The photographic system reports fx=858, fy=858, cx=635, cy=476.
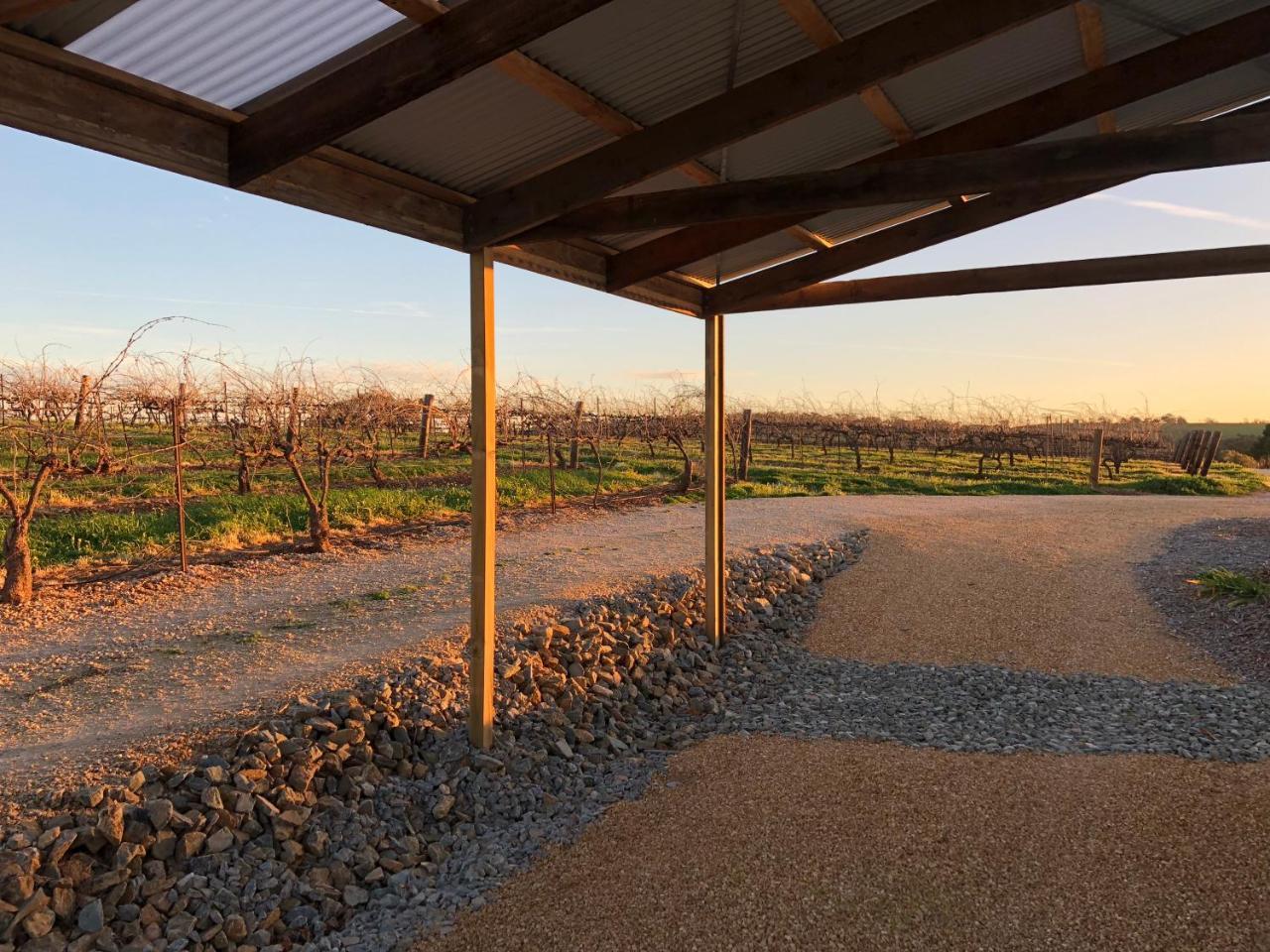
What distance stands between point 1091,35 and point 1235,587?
218 inches

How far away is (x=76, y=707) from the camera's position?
4422mm

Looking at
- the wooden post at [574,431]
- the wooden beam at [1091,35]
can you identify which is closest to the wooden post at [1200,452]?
the wooden post at [574,431]

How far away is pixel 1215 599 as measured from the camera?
730 centimetres

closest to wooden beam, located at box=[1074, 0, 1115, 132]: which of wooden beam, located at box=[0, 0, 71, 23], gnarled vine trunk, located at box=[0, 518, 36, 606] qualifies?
wooden beam, located at box=[0, 0, 71, 23]

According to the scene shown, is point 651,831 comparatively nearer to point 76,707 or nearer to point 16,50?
point 76,707

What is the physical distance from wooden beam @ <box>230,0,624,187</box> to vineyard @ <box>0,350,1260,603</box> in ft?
16.5

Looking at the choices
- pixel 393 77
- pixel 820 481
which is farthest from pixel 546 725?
pixel 820 481

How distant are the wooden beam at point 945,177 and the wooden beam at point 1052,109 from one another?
0.64 meters

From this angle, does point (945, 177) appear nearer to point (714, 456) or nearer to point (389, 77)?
point (389, 77)

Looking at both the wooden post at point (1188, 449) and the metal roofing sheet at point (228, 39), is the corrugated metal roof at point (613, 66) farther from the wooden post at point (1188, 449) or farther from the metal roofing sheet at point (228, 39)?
the wooden post at point (1188, 449)

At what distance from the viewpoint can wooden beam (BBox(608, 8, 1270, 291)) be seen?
3545mm

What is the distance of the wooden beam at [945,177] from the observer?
3.19 meters

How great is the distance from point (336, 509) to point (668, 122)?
324 inches

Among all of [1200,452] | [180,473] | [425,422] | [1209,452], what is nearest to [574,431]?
[425,422]
